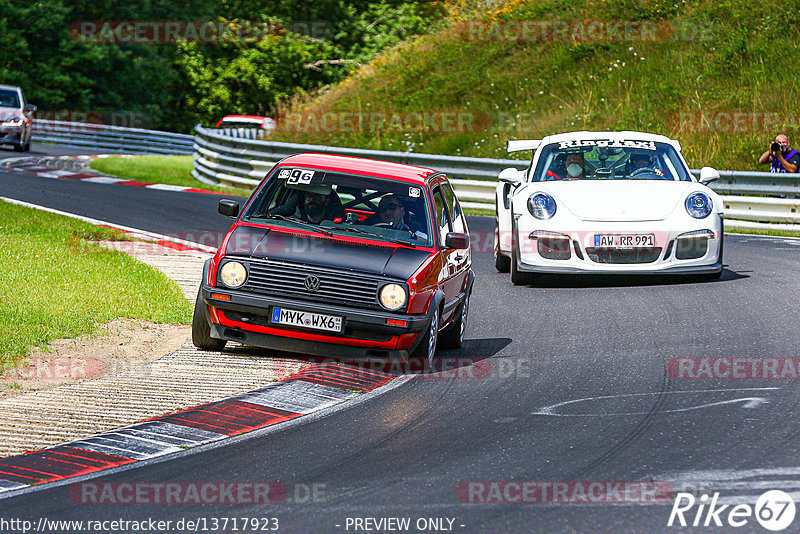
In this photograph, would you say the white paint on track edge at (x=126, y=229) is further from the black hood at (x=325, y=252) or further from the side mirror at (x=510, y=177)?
the black hood at (x=325, y=252)

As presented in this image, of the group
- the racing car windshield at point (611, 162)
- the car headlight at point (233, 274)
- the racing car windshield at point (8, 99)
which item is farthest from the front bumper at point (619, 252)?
the racing car windshield at point (8, 99)

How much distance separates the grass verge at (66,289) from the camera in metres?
9.43

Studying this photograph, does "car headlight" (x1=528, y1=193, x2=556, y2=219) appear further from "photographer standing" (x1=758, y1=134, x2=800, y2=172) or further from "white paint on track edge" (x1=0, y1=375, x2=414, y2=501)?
"photographer standing" (x1=758, y1=134, x2=800, y2=172)

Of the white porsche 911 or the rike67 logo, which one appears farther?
the white porsche 911

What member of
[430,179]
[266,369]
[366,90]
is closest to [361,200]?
[430,179]

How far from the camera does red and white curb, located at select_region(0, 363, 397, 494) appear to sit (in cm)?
602

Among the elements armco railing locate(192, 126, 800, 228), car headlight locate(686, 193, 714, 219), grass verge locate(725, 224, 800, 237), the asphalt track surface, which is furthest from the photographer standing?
the asphalt track surface

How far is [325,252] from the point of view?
8805 mm

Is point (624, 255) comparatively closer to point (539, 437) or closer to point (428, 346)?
point (428, 346)

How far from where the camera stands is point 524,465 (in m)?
6.09

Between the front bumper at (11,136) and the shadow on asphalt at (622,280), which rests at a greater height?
the front bumper at (11,136)

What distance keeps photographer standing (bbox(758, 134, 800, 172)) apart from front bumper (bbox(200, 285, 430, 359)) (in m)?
13.7

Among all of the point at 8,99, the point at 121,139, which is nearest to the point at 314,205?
the point at 8,99

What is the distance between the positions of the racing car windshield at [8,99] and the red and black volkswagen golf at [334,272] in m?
22.8
